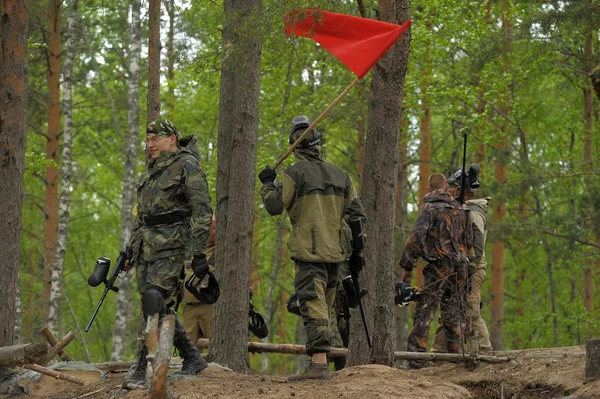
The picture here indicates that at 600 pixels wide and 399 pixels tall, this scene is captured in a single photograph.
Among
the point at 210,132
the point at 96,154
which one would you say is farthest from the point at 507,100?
the point at 96,154

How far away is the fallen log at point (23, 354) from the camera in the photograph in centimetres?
859

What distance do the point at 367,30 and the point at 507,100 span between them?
629 inches

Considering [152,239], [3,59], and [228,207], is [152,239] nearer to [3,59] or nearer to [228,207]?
[228,207]

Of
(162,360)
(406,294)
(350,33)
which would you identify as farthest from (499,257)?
(162,360)

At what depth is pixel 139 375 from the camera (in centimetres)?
796

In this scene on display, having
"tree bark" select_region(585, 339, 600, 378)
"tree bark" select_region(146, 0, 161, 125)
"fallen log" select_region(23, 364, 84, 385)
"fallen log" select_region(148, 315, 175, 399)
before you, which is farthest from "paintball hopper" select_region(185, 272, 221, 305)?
"tree bark" select_region(146, 0, 161, 125)

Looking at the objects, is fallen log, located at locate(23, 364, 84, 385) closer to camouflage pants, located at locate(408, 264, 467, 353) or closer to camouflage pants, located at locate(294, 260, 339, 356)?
camouflage pants, located at locate(294, 260, 339, 356)

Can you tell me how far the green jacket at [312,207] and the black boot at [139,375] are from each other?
1.62 m

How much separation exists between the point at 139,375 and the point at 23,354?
1355mm

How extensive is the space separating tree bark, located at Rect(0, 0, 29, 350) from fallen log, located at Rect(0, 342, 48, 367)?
821 mm

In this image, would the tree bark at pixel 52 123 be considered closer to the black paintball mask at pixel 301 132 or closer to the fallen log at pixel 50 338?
the fallen log at pixel 50 338

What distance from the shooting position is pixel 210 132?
93.0 feet

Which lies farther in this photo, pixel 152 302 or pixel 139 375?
pixel 139 375

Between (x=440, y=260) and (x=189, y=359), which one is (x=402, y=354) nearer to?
(x=440, y=260)
